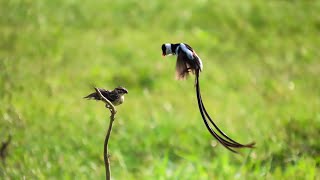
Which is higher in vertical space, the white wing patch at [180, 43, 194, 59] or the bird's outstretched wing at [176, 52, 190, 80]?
the white wing patch at [180, 43, 194, 59]

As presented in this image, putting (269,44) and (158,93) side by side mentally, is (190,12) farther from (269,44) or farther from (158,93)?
(158,93)

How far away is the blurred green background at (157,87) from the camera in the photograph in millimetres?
4047

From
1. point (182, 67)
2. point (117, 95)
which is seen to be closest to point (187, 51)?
point (182, 67)

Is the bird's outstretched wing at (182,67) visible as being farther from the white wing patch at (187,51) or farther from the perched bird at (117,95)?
the perched bird at (117,95)

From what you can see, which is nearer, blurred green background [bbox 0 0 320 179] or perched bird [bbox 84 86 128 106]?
perched bird [bbox 84 86 128 106]

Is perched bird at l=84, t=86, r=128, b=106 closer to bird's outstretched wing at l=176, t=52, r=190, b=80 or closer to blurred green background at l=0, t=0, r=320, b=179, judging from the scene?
bird's outstretched wing at l=176, t=52, r=190, b=80

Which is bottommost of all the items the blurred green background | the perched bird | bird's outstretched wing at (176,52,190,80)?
the blurred green background

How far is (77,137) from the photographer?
4.54 meters

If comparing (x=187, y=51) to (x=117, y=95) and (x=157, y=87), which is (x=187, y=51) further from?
(x=157, y=87)

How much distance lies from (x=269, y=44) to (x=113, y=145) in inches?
123

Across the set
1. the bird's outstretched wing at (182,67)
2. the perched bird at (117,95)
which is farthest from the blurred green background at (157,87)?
the bird's outstretched wing at (182,67)

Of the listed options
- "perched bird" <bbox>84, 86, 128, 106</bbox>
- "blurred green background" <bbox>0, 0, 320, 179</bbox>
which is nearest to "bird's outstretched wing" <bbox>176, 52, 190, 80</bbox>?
"perched bird" <bbox>84, 86, 128, 106</bbox>

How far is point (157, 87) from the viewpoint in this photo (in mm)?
5863

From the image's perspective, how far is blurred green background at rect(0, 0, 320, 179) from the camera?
4.05 m
